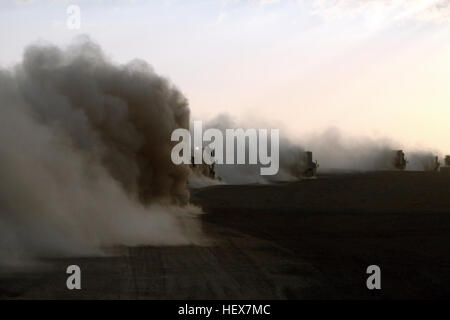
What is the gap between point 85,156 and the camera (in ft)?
76.0

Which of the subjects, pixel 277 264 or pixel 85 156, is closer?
pixel 277 264

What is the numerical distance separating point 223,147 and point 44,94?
57.2 m

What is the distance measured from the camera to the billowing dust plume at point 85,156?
60.0ft

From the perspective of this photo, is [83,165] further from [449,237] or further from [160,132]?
[449,237]

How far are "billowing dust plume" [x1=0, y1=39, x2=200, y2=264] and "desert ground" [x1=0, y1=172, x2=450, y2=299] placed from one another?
77.1 inches

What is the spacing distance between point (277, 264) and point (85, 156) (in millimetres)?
9991

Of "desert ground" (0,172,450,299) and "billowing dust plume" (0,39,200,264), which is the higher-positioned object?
"billowing dust plume" (0,39,200,264)

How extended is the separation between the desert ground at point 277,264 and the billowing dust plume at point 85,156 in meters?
1.96

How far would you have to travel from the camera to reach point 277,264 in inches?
632

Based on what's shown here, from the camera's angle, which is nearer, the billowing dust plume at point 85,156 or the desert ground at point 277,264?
the desert ground at point 277,264

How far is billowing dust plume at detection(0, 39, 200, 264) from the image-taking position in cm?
1830

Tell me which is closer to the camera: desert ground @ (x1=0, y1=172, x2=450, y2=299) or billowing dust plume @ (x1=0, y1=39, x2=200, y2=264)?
desert ground @ (x1=0, y1=172, x2=450, y2=299)

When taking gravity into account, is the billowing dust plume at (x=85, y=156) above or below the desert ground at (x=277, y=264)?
above

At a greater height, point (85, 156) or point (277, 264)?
point (85, 156)
